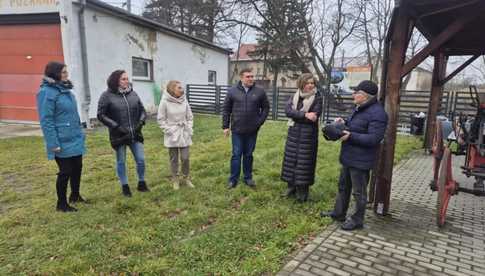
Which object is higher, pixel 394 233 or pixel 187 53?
pixel 187 53

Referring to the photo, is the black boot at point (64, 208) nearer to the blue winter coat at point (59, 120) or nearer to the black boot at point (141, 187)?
the blue winter coat at point (59, 120)

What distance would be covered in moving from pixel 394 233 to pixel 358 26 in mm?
17425

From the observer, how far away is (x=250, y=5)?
16.9 metres

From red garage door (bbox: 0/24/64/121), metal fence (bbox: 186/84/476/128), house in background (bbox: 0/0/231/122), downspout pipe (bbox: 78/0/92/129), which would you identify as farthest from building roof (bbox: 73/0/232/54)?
metal fence (bbox: 186/84/476/128)

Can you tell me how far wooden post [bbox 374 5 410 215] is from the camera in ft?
11.6

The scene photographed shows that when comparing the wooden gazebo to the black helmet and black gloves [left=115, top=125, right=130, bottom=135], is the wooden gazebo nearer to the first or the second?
the black helmet

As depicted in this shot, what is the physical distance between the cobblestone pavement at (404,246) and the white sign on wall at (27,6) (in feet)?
31.6

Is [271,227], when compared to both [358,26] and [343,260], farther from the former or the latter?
[358,26]

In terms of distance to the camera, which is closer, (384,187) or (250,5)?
(384,187)

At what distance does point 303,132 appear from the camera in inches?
158

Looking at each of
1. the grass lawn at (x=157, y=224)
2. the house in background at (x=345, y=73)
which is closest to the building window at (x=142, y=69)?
the house in background at (x=345, y=73)

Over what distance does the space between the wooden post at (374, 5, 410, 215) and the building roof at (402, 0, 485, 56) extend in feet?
0.69

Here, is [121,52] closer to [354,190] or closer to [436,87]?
[436,87]

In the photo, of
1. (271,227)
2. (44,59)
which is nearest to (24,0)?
(44,59)
